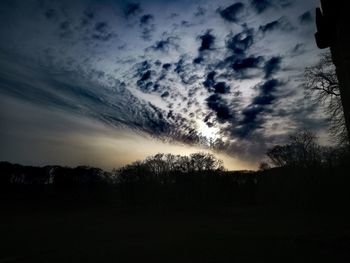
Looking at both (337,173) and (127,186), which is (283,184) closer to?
(337,173)

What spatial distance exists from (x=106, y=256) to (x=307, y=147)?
50784mm

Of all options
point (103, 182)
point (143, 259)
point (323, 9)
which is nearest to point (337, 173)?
point (143, 259)

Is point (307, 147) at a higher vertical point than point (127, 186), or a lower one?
higher

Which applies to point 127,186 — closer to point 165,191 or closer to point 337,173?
point 165,191

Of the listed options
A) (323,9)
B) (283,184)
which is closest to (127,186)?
(283,184)

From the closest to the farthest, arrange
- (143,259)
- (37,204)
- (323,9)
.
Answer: (323,9) → (143,259) → (37,204)

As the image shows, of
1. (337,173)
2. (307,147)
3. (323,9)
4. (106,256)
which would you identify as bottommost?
(106,256)

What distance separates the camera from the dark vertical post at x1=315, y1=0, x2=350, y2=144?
4.49 m

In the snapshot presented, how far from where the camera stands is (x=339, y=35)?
474 centimetres

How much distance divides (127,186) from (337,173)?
2048 inches

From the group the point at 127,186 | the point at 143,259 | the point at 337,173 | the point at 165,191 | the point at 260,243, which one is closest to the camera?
the point at 143,259

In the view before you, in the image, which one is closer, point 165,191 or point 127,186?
point 165,191

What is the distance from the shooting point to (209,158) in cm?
8325

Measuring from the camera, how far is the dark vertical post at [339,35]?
4.49 meters
